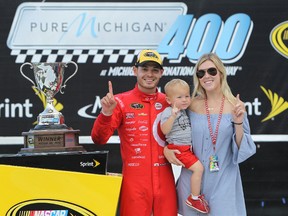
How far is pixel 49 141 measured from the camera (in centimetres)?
298

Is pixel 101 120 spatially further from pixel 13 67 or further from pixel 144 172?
pixel 13 67

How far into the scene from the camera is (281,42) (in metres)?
4.29

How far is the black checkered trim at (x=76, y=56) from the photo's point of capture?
13.7 feet

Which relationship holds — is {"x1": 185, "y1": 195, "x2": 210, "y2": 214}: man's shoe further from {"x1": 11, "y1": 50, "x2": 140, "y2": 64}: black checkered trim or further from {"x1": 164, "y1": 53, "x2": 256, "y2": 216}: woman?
{"x1": 11, "y1": 50, "x2": 140, "y2": 64}: black checkered trim

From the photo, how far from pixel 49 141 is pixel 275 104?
2003mm

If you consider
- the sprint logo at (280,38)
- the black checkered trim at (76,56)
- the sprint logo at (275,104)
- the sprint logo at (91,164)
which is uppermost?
the sprint logo at (280,38)

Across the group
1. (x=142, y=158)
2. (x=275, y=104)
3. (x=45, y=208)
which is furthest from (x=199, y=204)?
(x=275, y=104)

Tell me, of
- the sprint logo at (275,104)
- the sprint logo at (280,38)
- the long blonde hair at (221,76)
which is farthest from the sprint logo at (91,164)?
the sprint logo at (280,38)

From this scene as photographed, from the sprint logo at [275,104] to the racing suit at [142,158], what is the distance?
4.81 feet

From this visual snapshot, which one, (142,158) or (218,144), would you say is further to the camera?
(142,158)

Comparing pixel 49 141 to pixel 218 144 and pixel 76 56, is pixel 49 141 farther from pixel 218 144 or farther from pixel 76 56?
pixel 76 56

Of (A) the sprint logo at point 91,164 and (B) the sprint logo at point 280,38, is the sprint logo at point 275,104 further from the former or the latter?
(A) the sprint logo at point 91,164

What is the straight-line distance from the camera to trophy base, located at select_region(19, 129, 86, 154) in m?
2.95

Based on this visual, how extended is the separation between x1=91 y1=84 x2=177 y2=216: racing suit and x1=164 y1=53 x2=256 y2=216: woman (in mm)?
94
